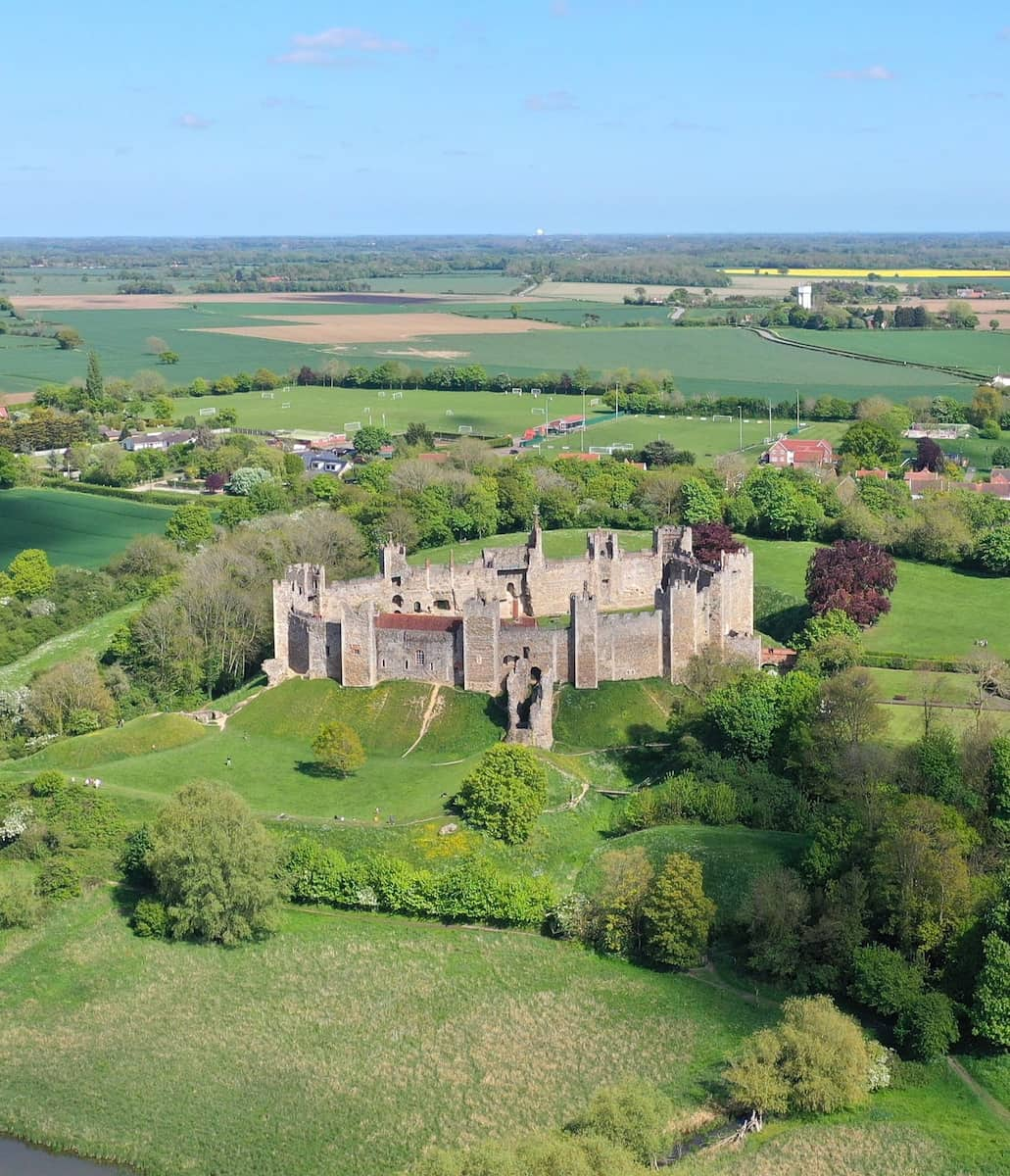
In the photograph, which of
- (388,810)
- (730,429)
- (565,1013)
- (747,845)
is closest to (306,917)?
(388,810)

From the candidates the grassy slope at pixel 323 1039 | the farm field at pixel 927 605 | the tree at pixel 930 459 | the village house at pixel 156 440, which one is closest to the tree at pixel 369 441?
the village house at pixel 156 440

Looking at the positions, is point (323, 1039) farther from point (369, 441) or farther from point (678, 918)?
point (369, 441)

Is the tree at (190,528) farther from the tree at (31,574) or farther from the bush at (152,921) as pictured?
the bush at (152,921)

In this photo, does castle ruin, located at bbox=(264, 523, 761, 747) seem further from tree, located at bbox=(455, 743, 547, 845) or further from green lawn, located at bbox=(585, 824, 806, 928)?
green lawn, located at bbox=(585, 824, 806, 928)

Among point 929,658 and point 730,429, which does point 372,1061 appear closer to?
point 929,658

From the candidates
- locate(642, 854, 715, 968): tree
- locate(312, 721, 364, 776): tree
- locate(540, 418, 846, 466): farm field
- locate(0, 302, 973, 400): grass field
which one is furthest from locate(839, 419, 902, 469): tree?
locate(642, 854, 715, 968): tree

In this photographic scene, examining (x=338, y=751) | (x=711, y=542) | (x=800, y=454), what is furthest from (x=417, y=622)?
(x=800, y=454)
